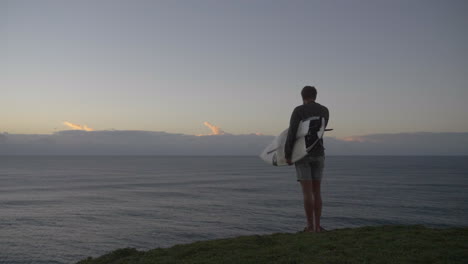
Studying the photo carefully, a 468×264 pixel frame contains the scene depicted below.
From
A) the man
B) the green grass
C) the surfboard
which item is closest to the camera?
the green grass

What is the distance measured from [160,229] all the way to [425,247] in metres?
25.0

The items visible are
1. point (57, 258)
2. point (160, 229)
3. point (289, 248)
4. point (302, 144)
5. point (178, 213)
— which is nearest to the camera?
point (289, 248)

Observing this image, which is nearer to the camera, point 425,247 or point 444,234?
point 425,247

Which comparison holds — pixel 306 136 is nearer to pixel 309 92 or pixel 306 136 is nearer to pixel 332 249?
pixel 309 92

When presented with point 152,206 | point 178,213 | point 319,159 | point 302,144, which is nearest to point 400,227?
point 319,159

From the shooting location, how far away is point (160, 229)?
1127 inches

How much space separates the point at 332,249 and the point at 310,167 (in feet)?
6.19

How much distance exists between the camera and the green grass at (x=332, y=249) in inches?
235

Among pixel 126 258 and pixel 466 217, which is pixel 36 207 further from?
pixel 466 217

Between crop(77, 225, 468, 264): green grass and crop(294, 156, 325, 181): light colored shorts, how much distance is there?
1384 mm

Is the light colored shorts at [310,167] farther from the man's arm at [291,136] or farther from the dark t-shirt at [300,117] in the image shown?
the man's arm at [291,136]

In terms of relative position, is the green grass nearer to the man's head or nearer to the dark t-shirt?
the dark t-shirt

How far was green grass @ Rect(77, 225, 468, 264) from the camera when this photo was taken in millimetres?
5980

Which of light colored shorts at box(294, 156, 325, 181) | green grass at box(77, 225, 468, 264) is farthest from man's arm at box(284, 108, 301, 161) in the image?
green grass at box(77, 225, 468, 264)
